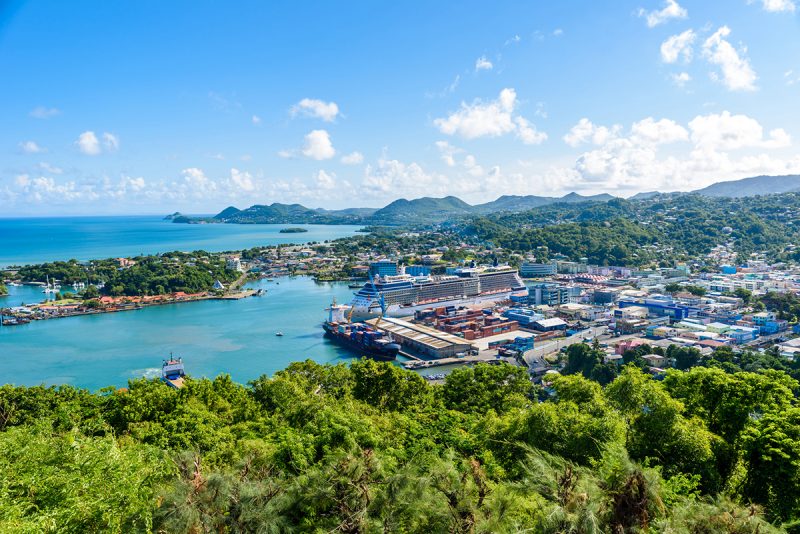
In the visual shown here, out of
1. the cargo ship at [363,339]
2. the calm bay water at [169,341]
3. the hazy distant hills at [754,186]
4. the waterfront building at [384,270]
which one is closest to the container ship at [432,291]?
the cargo ship at [363,339]

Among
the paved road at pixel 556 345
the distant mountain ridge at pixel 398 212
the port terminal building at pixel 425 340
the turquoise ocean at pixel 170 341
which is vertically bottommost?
the paved road at pixel 556 345

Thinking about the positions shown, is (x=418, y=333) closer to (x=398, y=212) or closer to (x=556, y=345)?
(x=556, y=345)

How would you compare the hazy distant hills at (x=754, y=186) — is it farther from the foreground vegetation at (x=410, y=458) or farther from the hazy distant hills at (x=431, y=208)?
the foreground vegetation at (x=410, y=458)

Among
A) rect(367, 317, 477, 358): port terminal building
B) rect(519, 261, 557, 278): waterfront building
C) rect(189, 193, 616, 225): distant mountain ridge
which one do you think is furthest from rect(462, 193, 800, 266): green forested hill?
rect(189, 193, 616, 225): distant mountain ridge

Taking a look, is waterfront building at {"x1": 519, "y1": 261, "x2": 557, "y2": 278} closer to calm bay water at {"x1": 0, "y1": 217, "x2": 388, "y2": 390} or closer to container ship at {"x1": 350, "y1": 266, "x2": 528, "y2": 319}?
container ship at {"x1": 350, "y1": 266, "x2": 528, "y2": 319}

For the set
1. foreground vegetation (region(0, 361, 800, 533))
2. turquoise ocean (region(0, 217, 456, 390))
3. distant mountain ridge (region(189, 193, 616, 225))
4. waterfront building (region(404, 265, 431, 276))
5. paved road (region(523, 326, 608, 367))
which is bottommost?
paved road (region(523, 326, 608, 367))

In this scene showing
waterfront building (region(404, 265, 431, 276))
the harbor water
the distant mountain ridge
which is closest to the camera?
the harbor water

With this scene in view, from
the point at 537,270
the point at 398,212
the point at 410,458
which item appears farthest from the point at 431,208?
the point at 410,458
